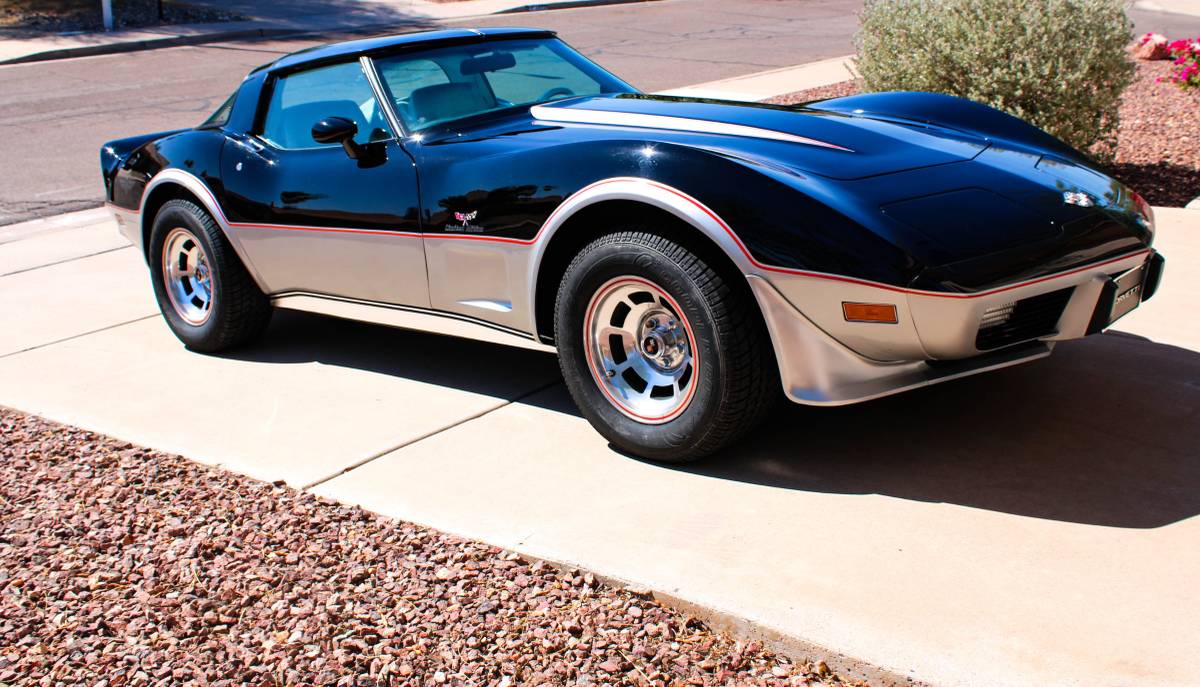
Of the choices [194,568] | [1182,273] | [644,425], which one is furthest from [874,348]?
[1182,273]

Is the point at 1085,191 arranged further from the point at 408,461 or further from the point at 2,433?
the point at 2,433

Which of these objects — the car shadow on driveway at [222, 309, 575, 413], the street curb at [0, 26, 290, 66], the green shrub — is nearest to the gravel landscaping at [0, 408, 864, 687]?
the car shadow on driveway at [222, 309, 575, 413]

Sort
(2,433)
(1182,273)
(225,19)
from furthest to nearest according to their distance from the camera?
(225,19) → (1182,273) → (2,433)

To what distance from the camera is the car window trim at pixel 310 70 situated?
483 cm

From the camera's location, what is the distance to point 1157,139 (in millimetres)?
10047

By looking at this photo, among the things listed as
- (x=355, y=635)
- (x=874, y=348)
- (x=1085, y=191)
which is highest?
(x=1085, y=191)

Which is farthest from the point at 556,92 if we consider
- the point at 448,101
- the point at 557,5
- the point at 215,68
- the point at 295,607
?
the point at 557,5

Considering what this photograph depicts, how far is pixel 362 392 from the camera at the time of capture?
505 cm

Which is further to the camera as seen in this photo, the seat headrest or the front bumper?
the seat headrest

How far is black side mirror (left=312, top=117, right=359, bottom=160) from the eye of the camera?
15.5 feet

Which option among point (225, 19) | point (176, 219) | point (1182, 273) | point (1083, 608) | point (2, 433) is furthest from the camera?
point (225, 19)

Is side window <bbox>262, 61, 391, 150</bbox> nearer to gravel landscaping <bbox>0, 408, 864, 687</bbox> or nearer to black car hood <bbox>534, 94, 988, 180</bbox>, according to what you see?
black car hood <bbox>534, 94, 988, 180</bbox>

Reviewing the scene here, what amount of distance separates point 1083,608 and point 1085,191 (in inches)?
64.0

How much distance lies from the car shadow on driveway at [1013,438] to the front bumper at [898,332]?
1.25 feet
